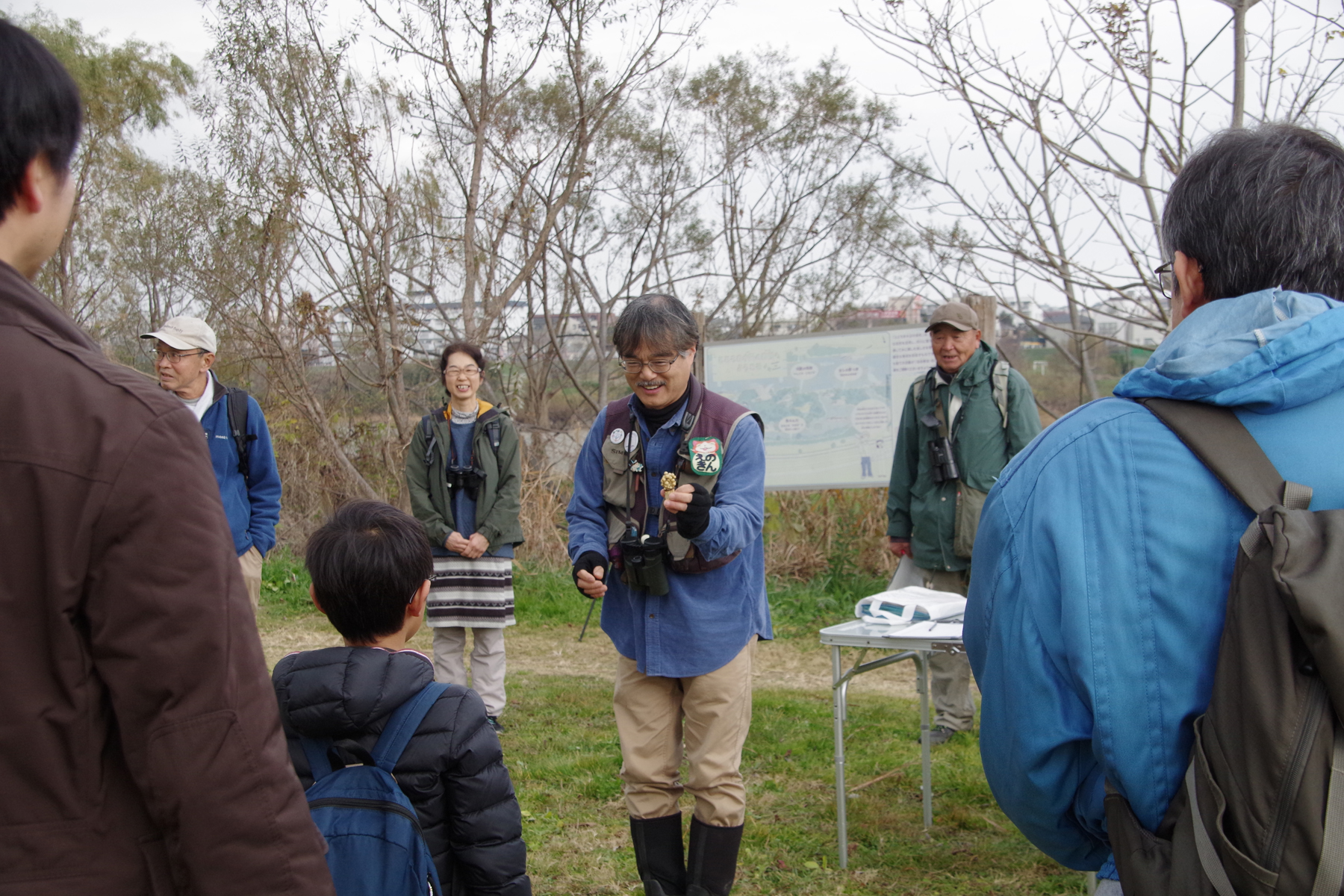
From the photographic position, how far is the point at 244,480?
451cm

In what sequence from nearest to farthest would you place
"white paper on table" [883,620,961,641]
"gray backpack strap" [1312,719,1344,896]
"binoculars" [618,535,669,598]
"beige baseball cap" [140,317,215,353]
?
"gray backpack strap" [1312,719,1344,896] < "binoculars" [618,535,669,598] < "white paper on table" [883,620,961,641] < "beige baseball cap" [140,317,215,353]

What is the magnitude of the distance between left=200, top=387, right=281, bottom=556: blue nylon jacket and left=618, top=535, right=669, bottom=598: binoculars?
2207mm

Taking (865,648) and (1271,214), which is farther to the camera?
(865,648)

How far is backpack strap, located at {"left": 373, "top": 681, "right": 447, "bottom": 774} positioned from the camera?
1.75 meters

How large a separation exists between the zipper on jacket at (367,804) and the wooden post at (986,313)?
5.01 meters

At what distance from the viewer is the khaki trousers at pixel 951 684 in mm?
4793

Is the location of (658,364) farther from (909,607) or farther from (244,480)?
(244,480)

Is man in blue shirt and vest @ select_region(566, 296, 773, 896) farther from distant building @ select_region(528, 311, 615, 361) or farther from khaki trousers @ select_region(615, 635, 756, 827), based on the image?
distant building @ select_region(528, 311, 615, 361)

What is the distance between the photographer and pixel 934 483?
4.81 meters

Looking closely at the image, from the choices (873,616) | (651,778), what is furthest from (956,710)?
(651,778)

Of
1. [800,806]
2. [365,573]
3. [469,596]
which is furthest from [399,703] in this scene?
[469,596]

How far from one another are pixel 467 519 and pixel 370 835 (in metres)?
3.47

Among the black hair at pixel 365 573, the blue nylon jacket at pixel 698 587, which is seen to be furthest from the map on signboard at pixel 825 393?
the black hair at pixel 365 573

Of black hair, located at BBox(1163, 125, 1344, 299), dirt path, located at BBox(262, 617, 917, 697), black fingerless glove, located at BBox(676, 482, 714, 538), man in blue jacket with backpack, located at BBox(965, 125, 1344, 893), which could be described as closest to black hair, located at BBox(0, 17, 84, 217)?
man in blue jacket with backpack, located at BBox(965, 125, 1344, 893)
